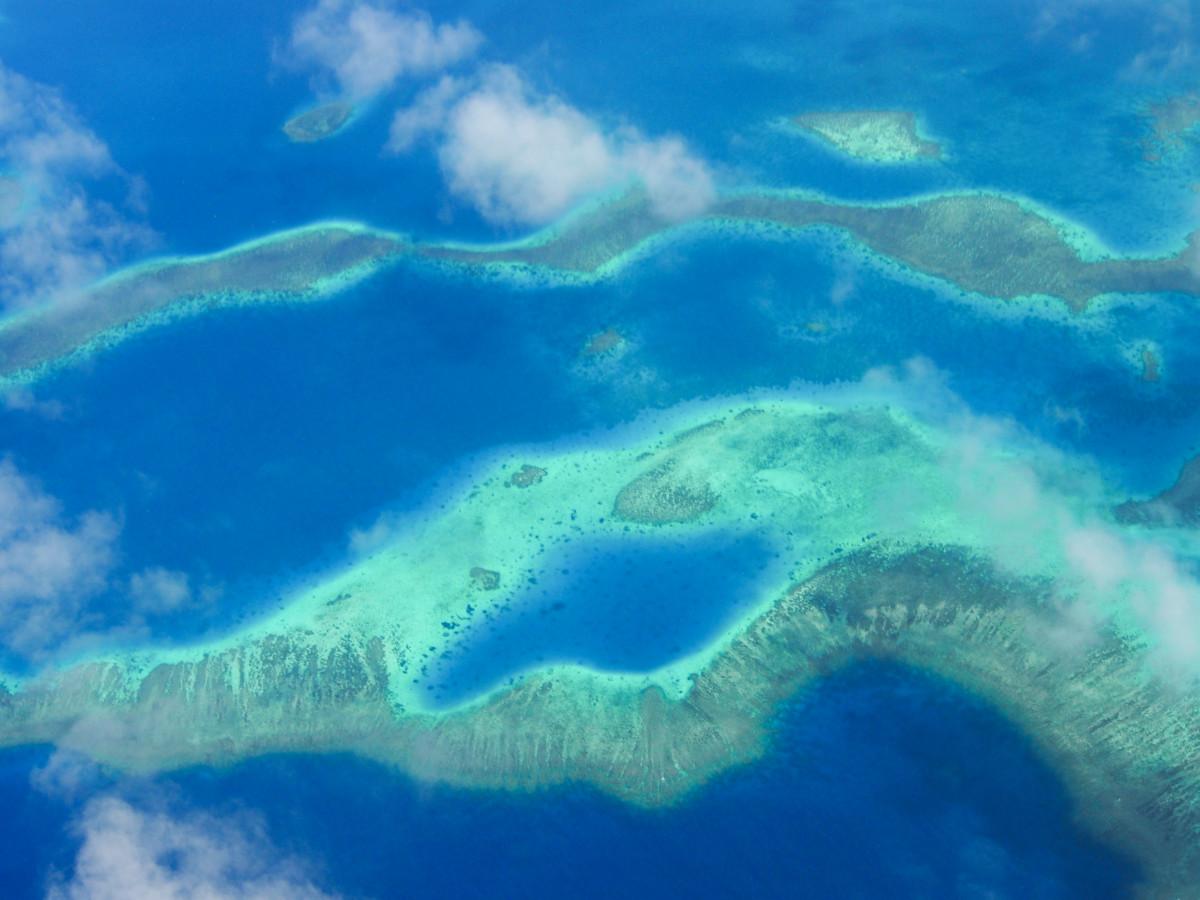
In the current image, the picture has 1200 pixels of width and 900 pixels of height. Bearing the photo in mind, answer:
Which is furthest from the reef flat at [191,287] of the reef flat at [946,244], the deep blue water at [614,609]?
the deep blue water at [614,609]

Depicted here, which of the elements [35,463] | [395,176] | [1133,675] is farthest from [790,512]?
[35,463]

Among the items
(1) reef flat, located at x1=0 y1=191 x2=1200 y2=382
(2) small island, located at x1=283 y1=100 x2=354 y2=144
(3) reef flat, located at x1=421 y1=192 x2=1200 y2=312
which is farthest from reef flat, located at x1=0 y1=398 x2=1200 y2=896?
(2) small island, located at x1=283 y1=100 x2=354 y2=144

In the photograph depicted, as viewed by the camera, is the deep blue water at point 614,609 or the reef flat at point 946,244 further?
the reef flat at point 946,244

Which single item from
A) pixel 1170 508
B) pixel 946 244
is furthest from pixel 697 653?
pixel 946 244

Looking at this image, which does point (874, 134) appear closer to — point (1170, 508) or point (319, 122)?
point (1170, 508)

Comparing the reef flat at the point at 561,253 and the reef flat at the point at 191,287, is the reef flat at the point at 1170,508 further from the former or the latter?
the reef flat at the point at 191,287

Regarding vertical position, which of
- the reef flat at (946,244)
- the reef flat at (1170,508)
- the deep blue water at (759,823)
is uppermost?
the reef flat at (946,244)

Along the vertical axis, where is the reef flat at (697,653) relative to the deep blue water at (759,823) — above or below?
above
